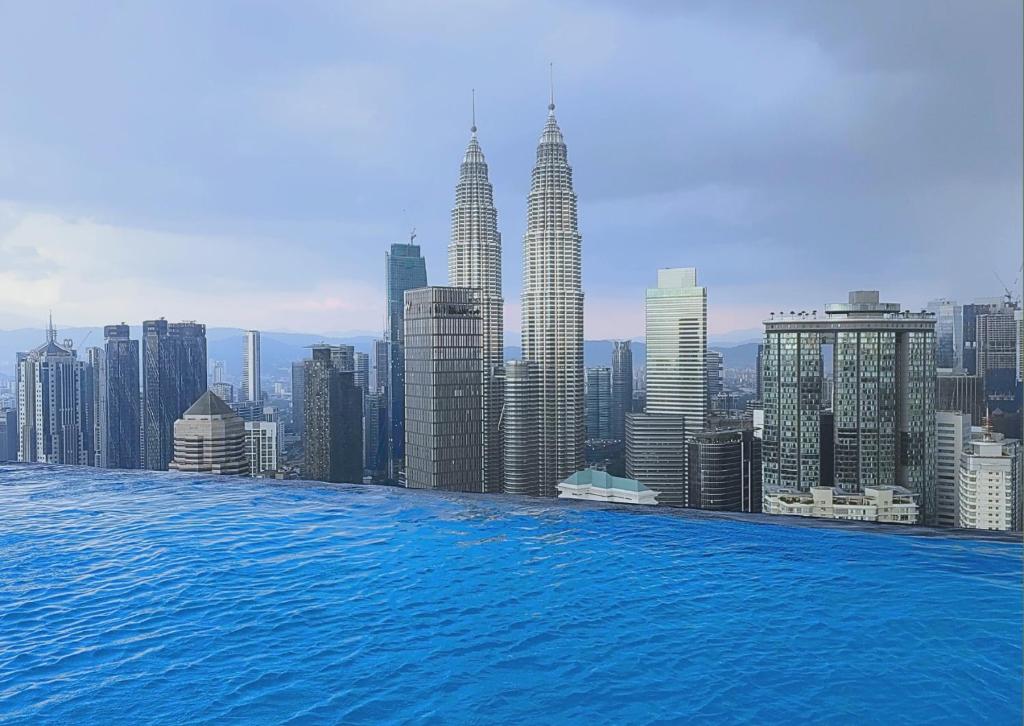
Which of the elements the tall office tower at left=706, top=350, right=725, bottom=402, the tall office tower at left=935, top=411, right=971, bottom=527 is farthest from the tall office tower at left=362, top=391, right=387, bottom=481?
the tall office tower at left=935, top=411, right=971, bottom=527

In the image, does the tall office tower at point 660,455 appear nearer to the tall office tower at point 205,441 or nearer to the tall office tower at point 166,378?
the tall office tower at point 205,441

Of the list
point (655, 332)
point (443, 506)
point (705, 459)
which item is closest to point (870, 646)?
point (443, 506)

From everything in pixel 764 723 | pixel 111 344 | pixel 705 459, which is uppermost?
pixel 111 344

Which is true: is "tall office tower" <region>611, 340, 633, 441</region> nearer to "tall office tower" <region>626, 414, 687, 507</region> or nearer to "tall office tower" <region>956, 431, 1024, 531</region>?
"tall office tower" <region>626, 414, 687, 507</region>

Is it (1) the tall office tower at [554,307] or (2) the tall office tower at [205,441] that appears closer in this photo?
(2) the tall office tower at [205,441]

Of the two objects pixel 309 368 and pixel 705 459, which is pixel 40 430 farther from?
pixel 705 459

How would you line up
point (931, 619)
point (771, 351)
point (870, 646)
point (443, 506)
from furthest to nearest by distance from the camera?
point (771, 351) → point (443, 506) → point (931, 619) → point (870, 646)

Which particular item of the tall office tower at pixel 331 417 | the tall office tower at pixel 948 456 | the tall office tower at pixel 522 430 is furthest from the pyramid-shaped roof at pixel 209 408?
the tall office tower at pixel 948 456
